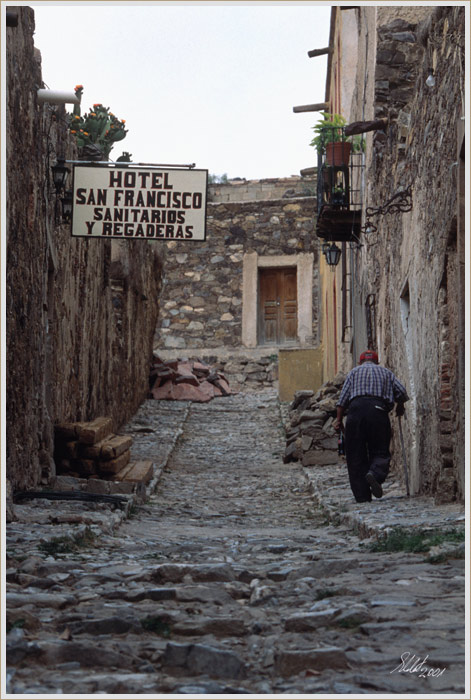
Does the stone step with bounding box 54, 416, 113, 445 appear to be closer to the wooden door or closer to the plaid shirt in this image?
the plaid shirt

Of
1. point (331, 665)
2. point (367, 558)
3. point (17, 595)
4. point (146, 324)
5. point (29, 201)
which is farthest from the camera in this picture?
point (146, 324)

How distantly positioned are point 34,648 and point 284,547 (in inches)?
109

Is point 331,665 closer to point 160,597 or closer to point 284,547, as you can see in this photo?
point 160,597

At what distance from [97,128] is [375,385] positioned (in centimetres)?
509

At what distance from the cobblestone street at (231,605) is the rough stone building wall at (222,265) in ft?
53.2

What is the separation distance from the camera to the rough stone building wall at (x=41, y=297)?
270 inches

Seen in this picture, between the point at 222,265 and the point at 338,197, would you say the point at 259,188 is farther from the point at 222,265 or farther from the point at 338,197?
the point at 338,197

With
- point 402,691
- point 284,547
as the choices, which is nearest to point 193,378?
point 284,547

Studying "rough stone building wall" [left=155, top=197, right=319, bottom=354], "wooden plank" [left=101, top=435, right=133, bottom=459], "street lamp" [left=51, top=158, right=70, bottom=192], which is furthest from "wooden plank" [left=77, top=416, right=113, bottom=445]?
"rough stone building wall" [left=155, top=197, right=319, bottom=354]

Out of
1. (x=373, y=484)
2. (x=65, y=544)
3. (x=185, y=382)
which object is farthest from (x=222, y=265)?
(x=65, y=544)

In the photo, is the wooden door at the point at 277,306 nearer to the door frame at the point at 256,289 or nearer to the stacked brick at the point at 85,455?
the door frame at the point at 256,289

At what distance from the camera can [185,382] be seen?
1984 cm

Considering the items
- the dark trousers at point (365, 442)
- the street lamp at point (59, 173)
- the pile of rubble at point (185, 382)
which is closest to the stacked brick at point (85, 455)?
the dark trousers at point (365, 442)

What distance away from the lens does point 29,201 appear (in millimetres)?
7426
